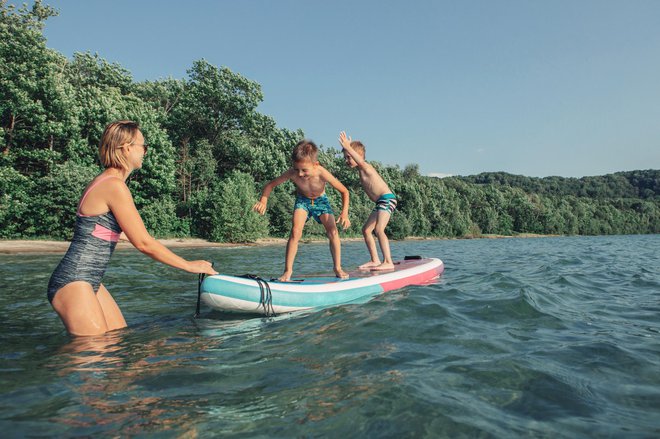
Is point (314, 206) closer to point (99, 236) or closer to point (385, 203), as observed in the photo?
point (385, 203)

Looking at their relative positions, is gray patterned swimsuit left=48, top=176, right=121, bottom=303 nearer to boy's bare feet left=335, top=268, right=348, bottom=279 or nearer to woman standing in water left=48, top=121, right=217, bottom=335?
woman standing in water left=48, top=121, right=217, bottom=335

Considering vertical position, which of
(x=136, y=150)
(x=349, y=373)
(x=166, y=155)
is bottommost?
(x=349, y=373)

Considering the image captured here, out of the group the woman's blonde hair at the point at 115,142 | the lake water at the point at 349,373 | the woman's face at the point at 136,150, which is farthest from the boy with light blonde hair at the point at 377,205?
the woman's blonde hair at the point at 115,142

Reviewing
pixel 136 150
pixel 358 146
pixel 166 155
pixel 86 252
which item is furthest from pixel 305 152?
pixel 166 155

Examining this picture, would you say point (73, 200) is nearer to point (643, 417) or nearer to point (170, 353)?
point (170, 353)

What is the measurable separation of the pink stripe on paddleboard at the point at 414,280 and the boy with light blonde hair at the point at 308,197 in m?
0.82

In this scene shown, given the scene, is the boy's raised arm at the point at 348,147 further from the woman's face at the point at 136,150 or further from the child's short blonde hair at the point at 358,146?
the woman's face at the point at 136,150

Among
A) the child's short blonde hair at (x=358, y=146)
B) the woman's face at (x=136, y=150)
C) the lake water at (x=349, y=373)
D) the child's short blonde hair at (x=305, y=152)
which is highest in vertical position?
the child's short blonde hair at (x=358, y=146)

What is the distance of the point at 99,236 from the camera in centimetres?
379

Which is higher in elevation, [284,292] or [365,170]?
[365,170]

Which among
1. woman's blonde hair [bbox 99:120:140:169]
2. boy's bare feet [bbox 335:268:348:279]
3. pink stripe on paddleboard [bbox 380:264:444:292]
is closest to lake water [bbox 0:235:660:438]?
boy's bare feet [bbox 335:268:348:279]

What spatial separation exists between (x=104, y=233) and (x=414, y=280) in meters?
5.44

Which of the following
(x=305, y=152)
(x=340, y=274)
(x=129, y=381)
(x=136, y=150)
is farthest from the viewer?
(x=340, y=274)

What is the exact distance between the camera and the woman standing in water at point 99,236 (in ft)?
12.1
